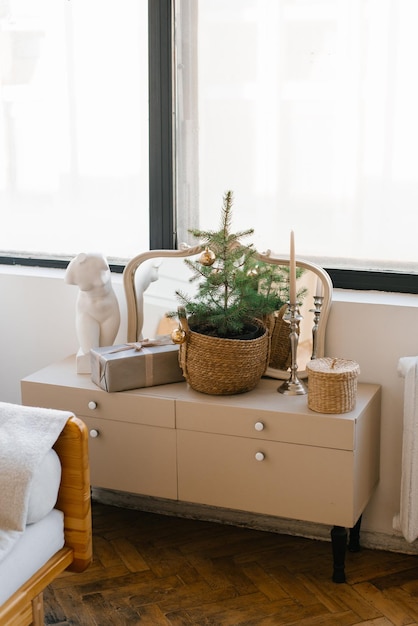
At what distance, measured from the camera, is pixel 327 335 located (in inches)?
99.9

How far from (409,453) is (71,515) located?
37.6 inches

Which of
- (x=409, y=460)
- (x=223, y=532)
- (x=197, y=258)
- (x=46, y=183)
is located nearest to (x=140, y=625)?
(x=223, y=532)

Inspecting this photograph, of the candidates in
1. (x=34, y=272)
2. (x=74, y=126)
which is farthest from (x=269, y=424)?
(x=74, y=126)

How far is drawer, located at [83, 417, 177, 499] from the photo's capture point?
2422 mm

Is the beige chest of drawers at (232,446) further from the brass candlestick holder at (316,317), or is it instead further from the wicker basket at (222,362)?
the brass candlestick holder at (316,317)

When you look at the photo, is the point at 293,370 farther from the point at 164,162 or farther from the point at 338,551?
the point at 164,162

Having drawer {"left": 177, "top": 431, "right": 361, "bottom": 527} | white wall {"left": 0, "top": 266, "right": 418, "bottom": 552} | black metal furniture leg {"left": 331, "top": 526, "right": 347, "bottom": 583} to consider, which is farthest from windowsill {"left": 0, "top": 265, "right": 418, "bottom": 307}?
black metal furniture leg {"left": 331, "top": 526, "right": 347, "bottom": 583}

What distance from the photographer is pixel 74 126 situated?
9.35ft

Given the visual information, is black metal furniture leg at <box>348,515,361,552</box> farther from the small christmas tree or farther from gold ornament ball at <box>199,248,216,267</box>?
gold ornament ball at <box>199,248,216,267</box>

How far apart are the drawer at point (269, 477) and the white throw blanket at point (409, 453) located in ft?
0.54

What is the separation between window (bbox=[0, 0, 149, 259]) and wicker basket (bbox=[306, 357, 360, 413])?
873 mm

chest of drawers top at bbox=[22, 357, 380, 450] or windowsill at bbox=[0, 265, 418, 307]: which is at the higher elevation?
windowsill at bbox=[0, 265, 418, 307]

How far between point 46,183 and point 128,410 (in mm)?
946

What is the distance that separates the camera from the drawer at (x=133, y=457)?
2.42m
